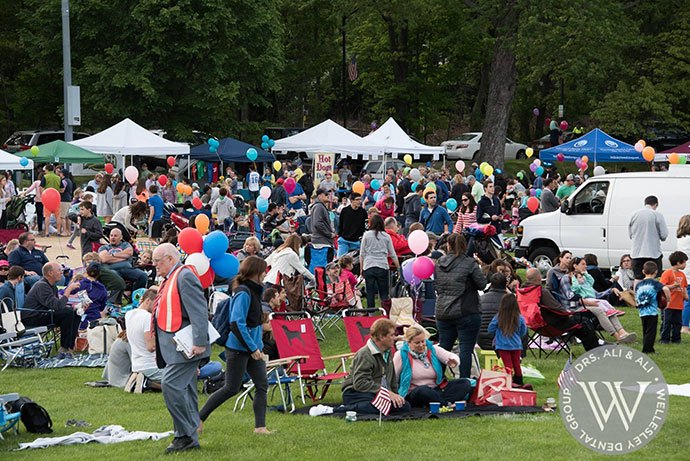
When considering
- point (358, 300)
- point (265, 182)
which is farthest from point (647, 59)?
point (358, 300)

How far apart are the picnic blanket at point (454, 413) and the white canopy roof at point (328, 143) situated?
1995cm

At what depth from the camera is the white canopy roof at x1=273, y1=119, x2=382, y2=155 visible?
98.9 feet

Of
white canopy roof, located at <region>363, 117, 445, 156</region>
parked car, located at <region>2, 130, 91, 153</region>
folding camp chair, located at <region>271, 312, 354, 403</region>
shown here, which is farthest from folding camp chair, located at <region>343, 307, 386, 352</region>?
parked car, located at <region>2, 130, 91, 153</region>

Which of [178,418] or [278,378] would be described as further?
[278,378]

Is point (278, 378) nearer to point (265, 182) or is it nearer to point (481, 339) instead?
point (481, 339)

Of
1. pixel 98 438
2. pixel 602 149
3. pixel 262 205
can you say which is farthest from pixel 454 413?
pixel 602 149

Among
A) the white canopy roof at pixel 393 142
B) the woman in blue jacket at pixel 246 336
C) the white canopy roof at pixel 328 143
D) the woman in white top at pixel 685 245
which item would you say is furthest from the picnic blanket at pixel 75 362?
the white canopy roof at pixel 393 142

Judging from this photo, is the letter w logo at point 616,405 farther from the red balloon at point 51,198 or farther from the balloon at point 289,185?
the balloon at point 289,185

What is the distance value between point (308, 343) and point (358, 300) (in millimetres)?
4389

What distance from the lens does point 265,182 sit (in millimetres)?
33188

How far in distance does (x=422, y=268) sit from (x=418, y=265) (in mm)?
66

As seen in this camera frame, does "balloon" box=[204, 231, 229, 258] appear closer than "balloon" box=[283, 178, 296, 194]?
Yes

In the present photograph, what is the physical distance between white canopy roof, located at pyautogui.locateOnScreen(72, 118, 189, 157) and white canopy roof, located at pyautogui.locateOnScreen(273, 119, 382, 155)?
335 centimetres

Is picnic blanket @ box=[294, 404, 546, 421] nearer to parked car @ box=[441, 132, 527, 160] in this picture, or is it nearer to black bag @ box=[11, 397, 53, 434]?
black bag @ box=[11, 397, 53, 434]
